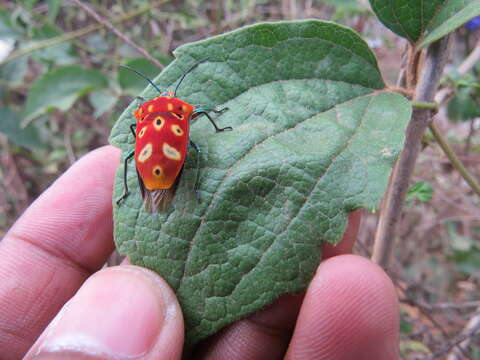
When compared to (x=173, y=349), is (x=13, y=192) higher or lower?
lower

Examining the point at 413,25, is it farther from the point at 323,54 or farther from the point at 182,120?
the point at 182,120

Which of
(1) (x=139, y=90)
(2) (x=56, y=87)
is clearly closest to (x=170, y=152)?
(1) (x=139, y=90)

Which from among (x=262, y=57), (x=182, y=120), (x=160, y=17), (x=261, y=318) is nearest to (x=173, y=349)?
(x=261, y=318)

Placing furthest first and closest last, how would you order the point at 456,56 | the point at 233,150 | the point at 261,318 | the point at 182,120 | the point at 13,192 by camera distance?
1. the point at 13,192
2. the point at 456,56
3. the point at 261,318
4. the point at 182,120
5. the point at 233,150

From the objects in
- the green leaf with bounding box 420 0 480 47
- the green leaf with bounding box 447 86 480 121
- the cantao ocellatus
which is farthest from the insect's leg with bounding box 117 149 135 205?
the green leaf with bounding box 447 86 480 121

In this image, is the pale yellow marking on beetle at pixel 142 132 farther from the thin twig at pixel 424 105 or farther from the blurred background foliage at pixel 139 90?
the blurred background foliage at pixel 139 90

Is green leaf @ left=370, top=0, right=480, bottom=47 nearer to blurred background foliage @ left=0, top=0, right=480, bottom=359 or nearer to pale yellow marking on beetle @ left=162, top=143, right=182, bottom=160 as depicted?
pale yellow marking on beetle @ left=162, top=143, right=182, bottom=160
